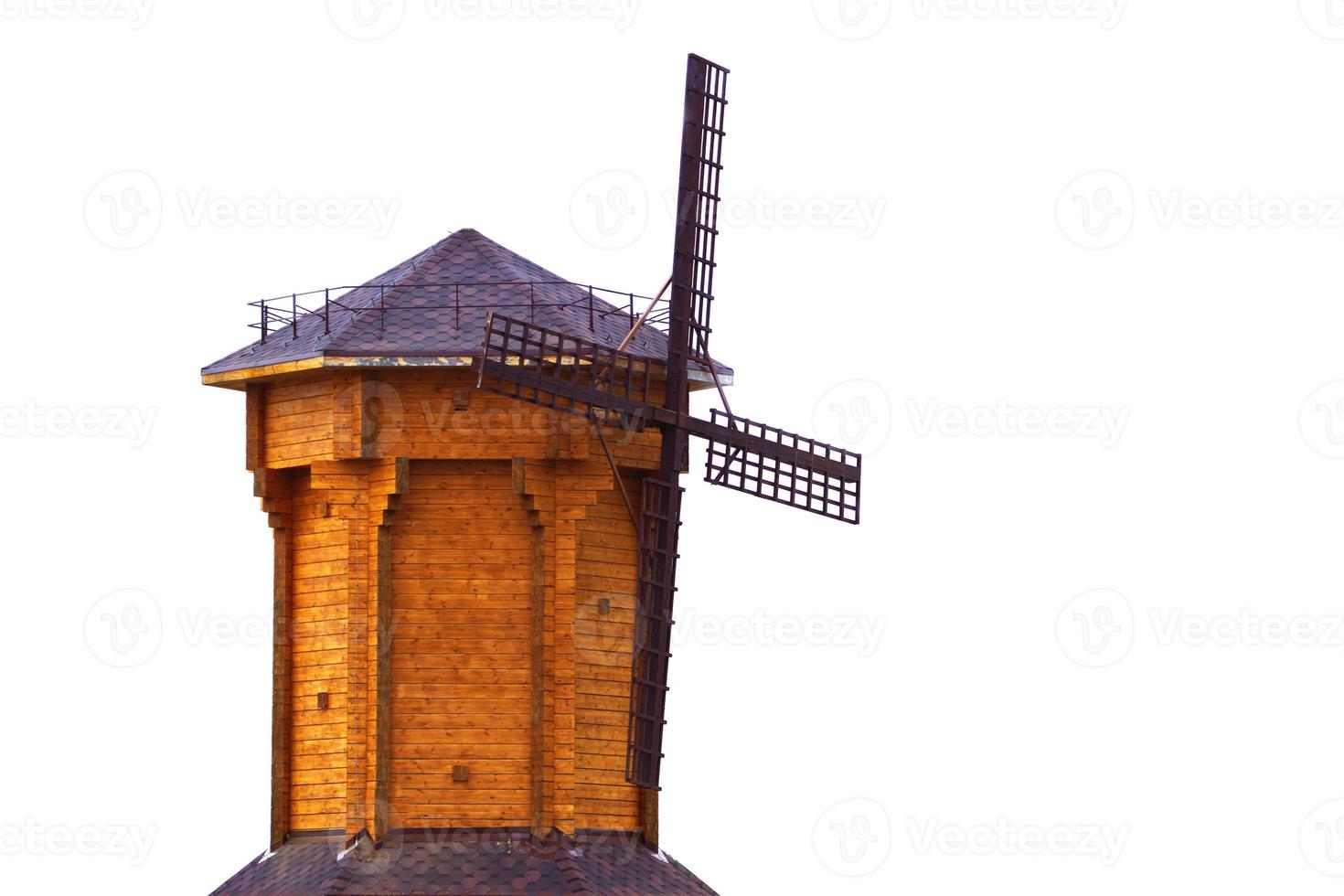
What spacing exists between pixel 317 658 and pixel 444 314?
4.19 meters

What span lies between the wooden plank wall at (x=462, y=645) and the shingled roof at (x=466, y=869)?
38 cm

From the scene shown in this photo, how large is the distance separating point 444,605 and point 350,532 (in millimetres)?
1330

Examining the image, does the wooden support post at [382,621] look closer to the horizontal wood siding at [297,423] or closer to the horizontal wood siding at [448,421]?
the horizontal wood siding at [448,421]

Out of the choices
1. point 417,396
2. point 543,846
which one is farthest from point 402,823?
point 417,396

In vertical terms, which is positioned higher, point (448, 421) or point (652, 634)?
point (448, 421)

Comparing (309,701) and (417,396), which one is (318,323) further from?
(309,701)

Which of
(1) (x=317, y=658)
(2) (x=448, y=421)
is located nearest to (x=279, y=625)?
(1) (x=317, y=658)

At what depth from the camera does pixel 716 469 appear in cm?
3694

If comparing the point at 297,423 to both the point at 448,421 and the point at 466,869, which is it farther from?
the point at 466,869

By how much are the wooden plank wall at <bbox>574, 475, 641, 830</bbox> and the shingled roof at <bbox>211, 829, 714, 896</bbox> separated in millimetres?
456

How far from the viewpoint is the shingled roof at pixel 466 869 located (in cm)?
3541

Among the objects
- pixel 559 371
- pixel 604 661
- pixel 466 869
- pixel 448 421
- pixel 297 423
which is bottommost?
pixel 466 869

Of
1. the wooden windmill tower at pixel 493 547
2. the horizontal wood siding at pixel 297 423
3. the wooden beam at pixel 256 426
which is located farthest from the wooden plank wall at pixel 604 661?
the wooden beam at pixel 256 426

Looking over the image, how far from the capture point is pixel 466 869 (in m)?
35.6
